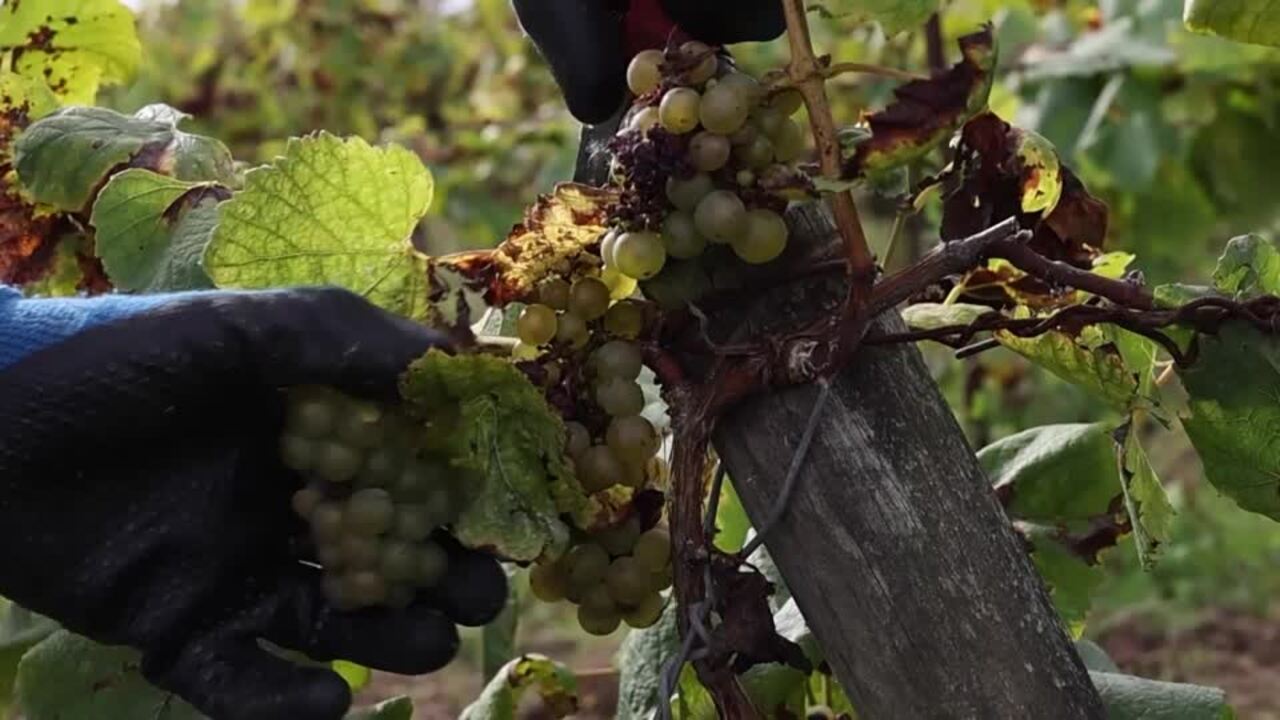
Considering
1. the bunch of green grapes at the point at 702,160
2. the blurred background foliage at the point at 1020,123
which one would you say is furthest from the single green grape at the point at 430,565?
the blurred background foliage at the point at 1020,123

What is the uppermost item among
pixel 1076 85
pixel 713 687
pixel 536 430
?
pixel 536 430

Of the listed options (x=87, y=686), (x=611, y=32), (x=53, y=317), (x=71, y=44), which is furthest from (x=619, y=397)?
(x=71, y=44)

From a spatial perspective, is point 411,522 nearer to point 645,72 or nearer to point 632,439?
point 632,439

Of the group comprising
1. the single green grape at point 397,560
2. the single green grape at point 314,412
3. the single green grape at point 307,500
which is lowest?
the single green grape at point 397,560

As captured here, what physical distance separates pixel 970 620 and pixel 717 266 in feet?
0.88

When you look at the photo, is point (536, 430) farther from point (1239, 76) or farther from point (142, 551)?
point (1239, 76)

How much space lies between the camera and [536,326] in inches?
43.1

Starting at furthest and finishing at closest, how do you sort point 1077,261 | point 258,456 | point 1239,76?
1. point 1239,76
2. point 1077,261
3. point 258,456

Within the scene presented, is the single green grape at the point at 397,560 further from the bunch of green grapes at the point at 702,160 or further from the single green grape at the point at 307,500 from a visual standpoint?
the bunch of green grapes at the point at 702,160

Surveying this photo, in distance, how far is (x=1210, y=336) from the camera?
1156mm

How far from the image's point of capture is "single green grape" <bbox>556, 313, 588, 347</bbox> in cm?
111

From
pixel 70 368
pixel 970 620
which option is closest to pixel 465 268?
pixel 70 368

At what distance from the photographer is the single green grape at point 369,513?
1052mm

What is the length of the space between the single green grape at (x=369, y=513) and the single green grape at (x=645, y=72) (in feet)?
0.98
